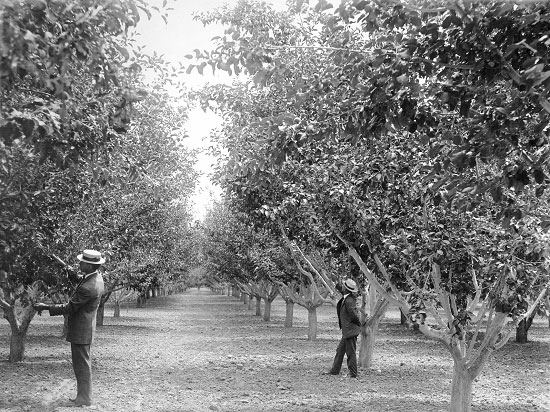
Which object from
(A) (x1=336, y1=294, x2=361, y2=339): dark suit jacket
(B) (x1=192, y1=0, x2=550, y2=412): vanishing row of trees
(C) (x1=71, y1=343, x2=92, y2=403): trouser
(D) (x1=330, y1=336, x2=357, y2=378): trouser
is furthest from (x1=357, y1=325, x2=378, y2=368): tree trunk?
(C) (x1=71, y1=343, x2=92, y2=403): trouser

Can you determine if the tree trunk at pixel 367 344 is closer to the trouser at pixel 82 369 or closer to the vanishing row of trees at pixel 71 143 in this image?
the vanishing row of trees at pixel 71 143

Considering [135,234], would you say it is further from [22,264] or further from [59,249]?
[22,264]

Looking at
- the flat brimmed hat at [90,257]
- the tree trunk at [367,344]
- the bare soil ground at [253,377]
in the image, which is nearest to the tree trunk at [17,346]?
the bare soil ground at [253,377]

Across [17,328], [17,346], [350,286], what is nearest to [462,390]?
[350,286]

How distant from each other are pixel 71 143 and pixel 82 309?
3774mm

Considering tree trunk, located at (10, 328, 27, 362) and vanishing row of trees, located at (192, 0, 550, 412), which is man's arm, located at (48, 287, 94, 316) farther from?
tree trunk, located at (10, 328, 27, 362)

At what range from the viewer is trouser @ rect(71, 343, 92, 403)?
31.4 feet

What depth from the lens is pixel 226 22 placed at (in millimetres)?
10531

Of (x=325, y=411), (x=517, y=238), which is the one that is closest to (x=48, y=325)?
(x=325, y=411)

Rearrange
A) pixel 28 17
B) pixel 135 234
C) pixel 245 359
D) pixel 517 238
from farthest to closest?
pixel 245 359
pixel 135 234
pixel 517 238
pixel 28 17

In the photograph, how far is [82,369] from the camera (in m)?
9.61

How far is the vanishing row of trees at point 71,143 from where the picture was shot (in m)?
4.36

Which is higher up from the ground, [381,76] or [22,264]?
[381,76]

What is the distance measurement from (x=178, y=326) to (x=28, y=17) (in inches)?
1075
